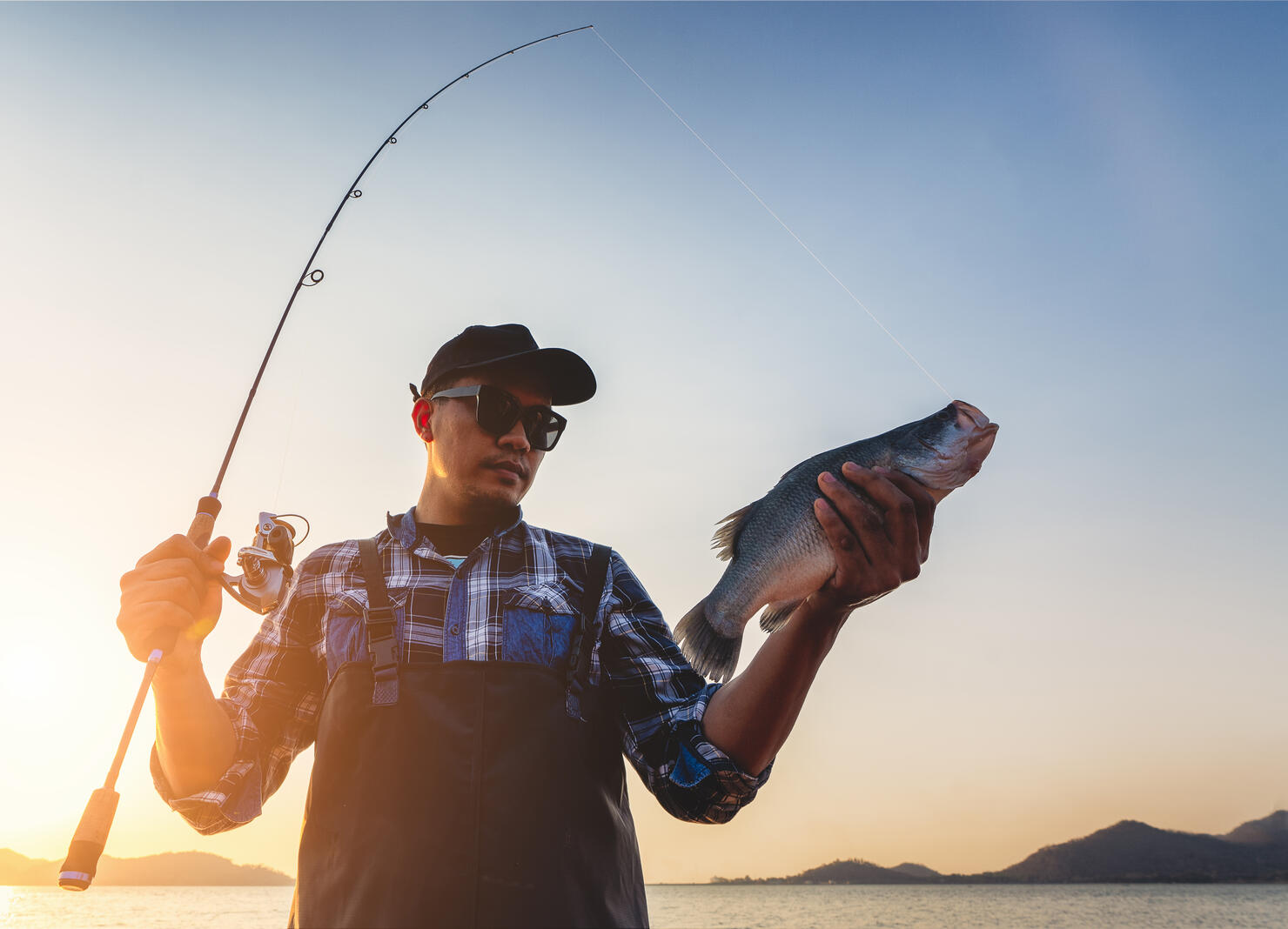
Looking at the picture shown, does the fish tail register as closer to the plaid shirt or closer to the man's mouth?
the plaid shirt

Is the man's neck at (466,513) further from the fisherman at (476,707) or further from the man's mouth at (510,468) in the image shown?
the man's mouth at (510,468)

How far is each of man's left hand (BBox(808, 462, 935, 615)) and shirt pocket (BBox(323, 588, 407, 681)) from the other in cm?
142

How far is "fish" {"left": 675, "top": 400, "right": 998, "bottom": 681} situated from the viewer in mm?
2680

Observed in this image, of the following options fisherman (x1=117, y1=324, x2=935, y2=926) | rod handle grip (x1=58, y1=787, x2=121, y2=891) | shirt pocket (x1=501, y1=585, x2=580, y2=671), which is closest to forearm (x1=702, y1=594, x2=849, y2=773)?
fisherman (x1=117, y1=324, x2=935, y2=926)

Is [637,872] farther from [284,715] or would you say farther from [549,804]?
[284,715]

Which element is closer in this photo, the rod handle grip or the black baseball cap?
the rod handle grip

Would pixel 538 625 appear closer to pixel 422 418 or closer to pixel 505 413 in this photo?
pixel 505 413

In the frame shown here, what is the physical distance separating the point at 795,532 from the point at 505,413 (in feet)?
4.19

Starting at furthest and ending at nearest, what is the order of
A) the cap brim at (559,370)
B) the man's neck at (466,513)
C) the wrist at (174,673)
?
1. the cap brim at (559,370)
2. the man's neck at (466,513)
3. the wrist at (174,673)

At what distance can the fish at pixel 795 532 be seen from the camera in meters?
2.68

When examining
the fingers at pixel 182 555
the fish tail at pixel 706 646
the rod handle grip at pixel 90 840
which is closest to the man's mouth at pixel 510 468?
the fish tail at pixel 706 646

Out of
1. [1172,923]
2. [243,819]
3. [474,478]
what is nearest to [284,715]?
[243,819]

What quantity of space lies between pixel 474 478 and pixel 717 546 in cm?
103

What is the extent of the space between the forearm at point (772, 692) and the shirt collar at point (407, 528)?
109 centimetres
